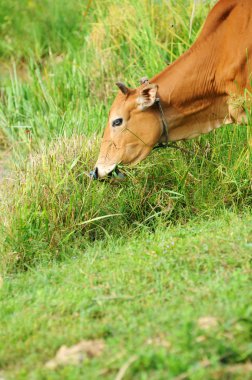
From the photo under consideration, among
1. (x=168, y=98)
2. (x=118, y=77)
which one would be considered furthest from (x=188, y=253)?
(x=118, y=77)

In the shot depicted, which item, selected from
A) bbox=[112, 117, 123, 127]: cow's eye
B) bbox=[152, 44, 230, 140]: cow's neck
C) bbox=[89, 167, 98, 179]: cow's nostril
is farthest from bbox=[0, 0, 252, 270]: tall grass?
bbox=[112, 117, 123, 127]: cow's eye

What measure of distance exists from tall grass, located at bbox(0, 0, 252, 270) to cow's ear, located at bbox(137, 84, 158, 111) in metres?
0.55

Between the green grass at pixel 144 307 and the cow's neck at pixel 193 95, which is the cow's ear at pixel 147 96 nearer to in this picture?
the cow's neck at pixel 193 95

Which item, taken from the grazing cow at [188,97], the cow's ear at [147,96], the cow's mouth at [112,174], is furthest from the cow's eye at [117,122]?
the cow's mouth at [112,174]

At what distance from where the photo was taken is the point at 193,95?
6.39 m

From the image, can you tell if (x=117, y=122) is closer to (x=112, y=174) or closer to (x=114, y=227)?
(x=112, y=174)

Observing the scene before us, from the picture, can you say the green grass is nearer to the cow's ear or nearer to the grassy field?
the grassy field

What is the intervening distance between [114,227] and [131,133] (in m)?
0.74

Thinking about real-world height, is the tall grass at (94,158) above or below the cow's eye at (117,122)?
below

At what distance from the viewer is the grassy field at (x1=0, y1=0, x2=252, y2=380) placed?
3984 mm

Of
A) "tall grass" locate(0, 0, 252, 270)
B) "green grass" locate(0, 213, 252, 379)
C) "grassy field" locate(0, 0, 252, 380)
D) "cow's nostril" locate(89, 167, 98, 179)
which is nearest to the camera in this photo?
"green grass" locate(0, 213, 252, 379)

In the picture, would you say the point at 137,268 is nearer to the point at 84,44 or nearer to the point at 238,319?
the point at 238,319

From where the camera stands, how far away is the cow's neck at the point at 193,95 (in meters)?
6.34

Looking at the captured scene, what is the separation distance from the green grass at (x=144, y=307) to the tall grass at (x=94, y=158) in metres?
0.45
